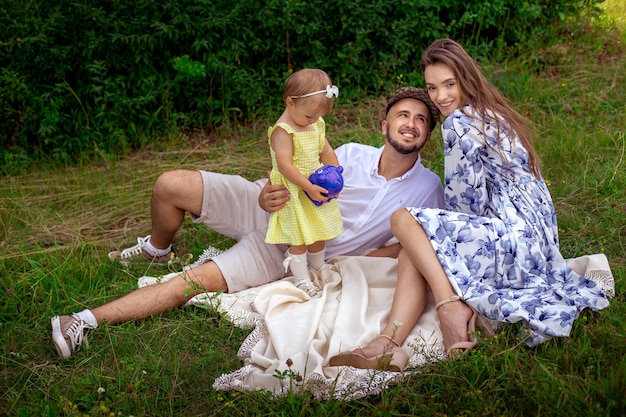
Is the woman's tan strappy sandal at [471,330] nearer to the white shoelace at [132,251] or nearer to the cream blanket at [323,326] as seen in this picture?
the cream blanket at [323,326]

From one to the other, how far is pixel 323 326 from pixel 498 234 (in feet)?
3.03

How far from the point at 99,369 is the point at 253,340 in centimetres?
71

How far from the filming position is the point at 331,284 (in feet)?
12.0

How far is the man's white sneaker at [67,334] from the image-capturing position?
329 cm

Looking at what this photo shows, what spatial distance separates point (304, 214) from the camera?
3.57 metres

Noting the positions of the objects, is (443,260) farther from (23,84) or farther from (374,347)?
(23,84)

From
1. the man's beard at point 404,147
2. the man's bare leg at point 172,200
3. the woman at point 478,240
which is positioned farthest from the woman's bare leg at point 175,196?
the woman at point 478,240

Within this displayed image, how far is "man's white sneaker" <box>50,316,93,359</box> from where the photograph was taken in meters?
3.29

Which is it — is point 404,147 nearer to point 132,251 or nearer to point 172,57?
point 132,251

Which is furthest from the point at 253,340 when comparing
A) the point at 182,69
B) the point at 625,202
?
the point at 182,69

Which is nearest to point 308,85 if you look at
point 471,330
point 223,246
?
point 471,330

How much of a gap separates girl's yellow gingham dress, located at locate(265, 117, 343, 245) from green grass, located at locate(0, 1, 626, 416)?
0.54m

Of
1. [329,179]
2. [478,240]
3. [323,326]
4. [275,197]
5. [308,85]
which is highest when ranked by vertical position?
[308,85]

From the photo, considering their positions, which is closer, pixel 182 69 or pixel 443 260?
pixel 443 260
